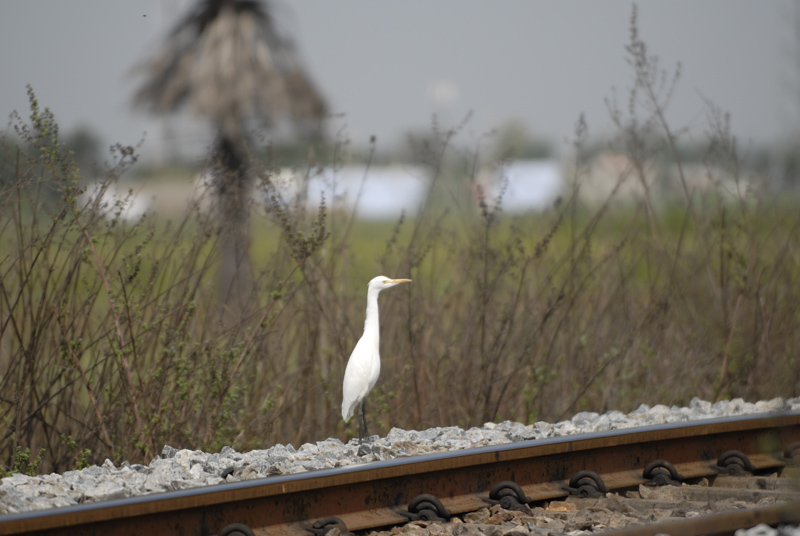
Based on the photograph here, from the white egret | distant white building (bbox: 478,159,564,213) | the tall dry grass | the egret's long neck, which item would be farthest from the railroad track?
distant white building (bbox: 478,159,564,213)

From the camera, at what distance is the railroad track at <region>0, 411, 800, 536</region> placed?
292 centimetres

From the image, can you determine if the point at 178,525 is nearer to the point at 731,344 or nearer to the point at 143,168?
the point at 143,168

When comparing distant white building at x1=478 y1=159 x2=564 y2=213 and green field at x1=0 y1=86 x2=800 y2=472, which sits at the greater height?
distant white building at x1=478 y1=159 x2=564 y2=213

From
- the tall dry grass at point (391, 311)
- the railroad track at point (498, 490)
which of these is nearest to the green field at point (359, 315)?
the tall dry grass at point (391, 311)

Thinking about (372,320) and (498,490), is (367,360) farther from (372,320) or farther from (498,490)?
(498,490)

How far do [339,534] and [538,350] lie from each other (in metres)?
3.47

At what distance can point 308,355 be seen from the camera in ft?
18.4

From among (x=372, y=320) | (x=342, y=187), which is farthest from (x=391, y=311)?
(x=372, y=320)

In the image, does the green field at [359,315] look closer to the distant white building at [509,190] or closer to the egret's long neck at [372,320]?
the distant white building at [509,190]

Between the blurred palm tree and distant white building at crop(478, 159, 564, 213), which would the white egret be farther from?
the blurred palm tree

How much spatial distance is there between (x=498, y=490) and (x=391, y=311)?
251 cm

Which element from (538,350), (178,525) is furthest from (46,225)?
(538,350)

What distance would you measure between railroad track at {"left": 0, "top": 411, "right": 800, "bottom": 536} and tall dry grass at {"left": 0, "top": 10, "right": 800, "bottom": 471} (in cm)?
132

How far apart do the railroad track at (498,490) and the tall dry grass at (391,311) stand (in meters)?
1.32
